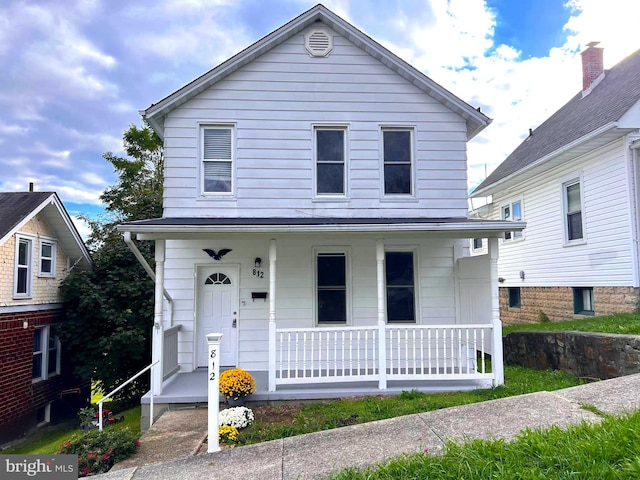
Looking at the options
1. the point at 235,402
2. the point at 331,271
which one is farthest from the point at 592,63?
the point at 235,402

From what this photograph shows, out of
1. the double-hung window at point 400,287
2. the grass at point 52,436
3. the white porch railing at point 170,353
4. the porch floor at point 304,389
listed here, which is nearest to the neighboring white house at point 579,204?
the double-hung window at point 400,287

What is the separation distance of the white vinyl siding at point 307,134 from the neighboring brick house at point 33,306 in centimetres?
579

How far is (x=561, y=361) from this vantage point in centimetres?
737

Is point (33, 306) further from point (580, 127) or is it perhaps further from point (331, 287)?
point (580, 127)

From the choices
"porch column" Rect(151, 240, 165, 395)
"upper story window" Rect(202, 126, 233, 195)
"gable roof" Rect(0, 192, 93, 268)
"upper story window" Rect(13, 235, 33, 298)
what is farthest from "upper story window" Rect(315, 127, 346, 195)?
"upper story window" Rect(13, 235, 33, 298)

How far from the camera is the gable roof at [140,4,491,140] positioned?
811 centimetres

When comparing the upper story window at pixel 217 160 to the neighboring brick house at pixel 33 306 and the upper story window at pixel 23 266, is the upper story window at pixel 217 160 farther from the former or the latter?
the upper story window at pixel 23 266

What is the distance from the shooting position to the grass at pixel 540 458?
8.71 ft

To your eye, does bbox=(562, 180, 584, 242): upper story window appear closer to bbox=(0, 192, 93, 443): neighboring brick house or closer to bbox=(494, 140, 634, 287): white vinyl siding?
bbox=(494, 140, 634, 287): white vinyl siding

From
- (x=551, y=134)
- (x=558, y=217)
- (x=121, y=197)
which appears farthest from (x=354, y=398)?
(x=121, y=197)

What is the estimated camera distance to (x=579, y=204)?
10688 mm

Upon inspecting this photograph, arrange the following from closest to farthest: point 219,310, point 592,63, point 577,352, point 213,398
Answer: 1. point 213,398
2. point 577,352
3. point 219,310
4. point 592,63

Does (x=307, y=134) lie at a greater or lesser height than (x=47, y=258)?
greater

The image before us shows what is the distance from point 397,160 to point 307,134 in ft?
6.61
